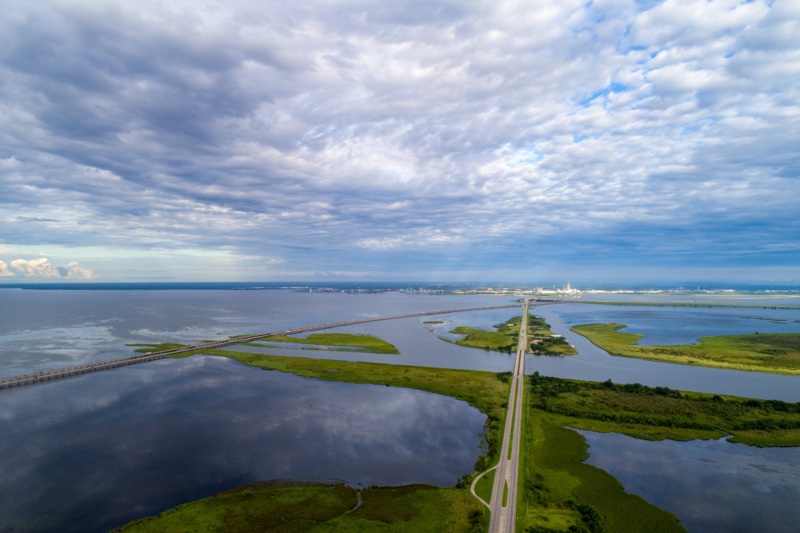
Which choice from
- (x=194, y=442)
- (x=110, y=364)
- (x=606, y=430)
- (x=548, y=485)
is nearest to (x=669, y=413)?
(x=606, y=430)

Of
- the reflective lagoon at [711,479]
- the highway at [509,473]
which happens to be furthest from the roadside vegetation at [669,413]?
the highway at [509,473]

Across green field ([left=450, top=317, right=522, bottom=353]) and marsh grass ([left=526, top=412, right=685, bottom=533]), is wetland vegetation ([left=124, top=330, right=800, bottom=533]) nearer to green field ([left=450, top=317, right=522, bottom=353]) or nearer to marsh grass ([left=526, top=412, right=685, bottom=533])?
marsh grass ([left=526, top=412, right=685, bottom=533])

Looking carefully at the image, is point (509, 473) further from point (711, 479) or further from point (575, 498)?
point (711, 479)

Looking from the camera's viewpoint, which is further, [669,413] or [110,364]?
[110,364]

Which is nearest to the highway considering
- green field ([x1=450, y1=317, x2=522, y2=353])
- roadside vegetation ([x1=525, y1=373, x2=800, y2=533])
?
roadside vegetation ([x1=525, y1=373, x2=800, y2=533])

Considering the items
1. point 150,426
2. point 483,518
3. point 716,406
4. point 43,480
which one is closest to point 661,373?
point 716,406

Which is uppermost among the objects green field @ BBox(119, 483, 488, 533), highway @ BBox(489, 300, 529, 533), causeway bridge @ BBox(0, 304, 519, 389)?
causeway bridge @ BBox(0, 304, 519, 389)
